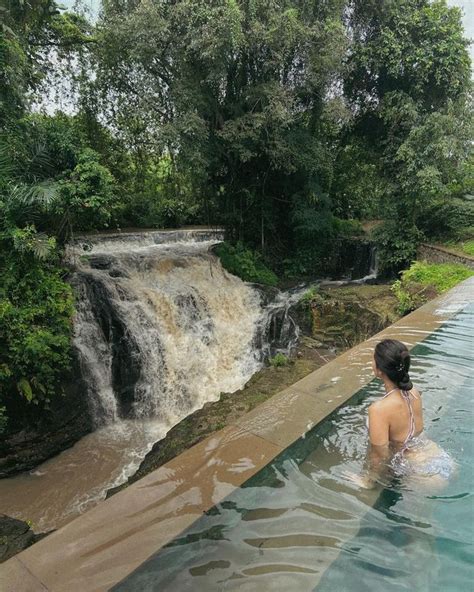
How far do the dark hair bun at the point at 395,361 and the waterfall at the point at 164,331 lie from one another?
5.41 m

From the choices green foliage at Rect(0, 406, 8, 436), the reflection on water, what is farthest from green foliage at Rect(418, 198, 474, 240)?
green foliage at Rect(0, 406, 8, 436)

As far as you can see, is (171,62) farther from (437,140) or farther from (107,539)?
(107,539)

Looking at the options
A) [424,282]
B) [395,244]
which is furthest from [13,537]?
[395,244]

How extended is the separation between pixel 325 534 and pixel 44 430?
5501 mm

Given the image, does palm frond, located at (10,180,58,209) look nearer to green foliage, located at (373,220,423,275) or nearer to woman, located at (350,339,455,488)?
woman, located at (350,339,455,488)

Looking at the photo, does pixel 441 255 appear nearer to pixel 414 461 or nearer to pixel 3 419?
pixel 414 461

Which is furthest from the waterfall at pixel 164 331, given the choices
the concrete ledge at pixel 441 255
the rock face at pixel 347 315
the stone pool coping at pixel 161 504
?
the stone pool coping at pixel 161 504

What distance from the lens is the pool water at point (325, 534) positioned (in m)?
1.94

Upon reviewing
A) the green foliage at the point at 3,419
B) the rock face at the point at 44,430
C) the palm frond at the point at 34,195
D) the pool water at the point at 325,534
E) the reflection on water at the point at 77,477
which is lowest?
the reflection on water at the point at 77,477

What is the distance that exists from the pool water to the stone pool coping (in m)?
0.08

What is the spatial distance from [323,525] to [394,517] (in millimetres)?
477

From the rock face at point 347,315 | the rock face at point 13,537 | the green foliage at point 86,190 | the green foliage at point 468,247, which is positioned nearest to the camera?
the rock face at point 13,537

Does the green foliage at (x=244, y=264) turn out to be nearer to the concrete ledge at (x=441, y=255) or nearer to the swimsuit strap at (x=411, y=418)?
the concrete ledge at (x=441, y=255)

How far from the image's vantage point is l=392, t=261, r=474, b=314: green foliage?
8.83 meters
